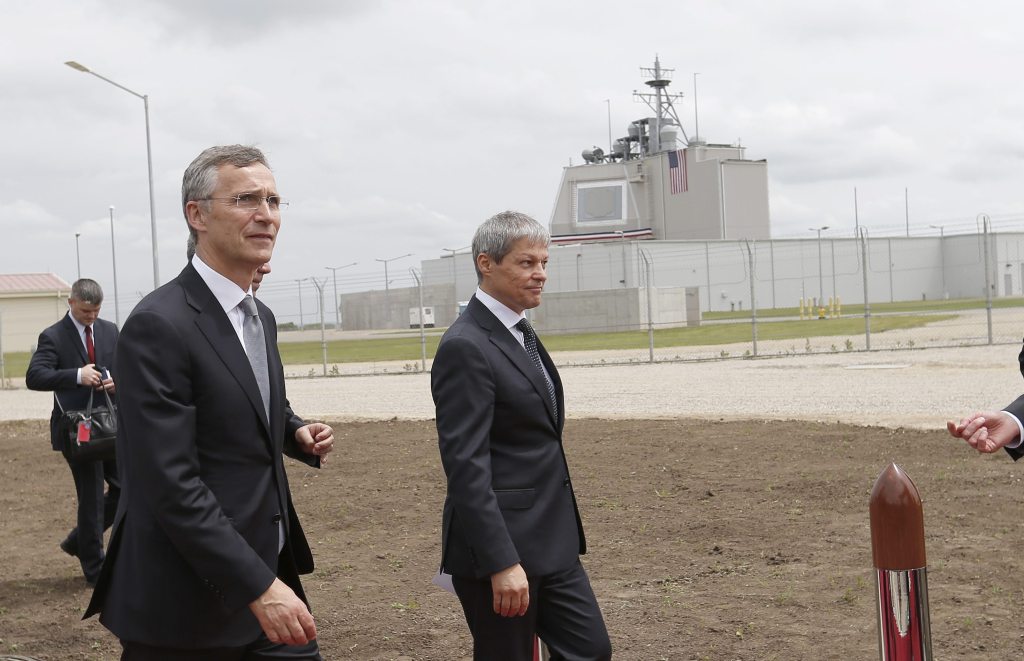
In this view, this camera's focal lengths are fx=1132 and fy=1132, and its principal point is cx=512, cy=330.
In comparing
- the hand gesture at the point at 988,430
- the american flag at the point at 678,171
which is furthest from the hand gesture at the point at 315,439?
the american flag at the point at 678,171

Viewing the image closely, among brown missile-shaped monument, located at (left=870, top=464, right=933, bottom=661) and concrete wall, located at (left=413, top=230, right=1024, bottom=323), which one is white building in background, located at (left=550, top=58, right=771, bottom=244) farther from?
brown missile-shaped monument, located at (left=870, top=464, right=933, bottom=661)

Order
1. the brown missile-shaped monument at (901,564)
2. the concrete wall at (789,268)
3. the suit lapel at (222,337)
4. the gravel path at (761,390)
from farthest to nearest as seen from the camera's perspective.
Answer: the concrete wall at (789,268) < the gravel path at (761,390) < the suit lapel at (222,337) < the brown missile-shaped monument at (901,564)

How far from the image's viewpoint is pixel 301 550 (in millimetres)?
3160

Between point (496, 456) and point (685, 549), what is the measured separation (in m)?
3.86

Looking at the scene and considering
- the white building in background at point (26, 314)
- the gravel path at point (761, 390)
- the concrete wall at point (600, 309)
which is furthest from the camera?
the white building in background at point (26, 314)

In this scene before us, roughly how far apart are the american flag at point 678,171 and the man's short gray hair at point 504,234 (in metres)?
65.6

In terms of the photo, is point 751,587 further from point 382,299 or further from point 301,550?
point 382,299

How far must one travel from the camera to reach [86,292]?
6707mm

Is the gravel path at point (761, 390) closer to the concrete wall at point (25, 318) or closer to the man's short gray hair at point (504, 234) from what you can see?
the man's short gray hair at point (504, 234)

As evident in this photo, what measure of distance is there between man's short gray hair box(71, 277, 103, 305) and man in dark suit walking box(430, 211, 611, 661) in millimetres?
3836

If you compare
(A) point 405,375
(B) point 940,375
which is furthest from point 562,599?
(A) point 405,375

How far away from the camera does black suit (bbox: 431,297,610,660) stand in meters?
3.39

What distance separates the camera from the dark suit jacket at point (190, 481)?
103 inches

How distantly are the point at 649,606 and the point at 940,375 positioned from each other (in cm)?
1353
